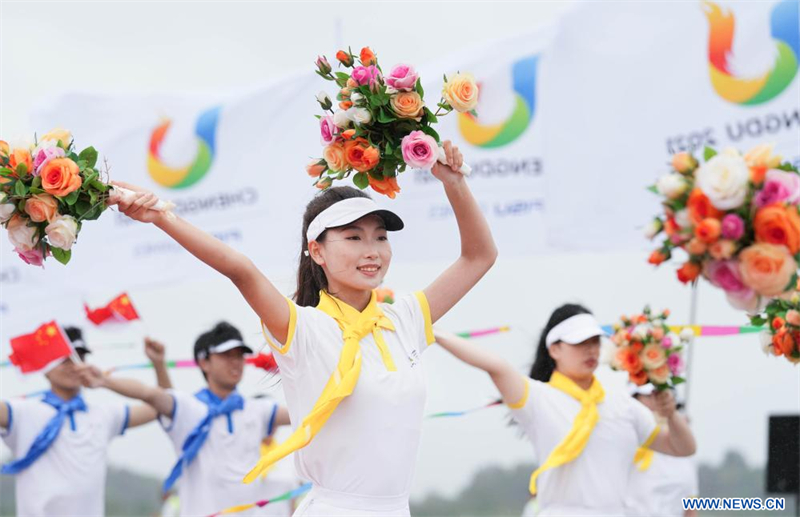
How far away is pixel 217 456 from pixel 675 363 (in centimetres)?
363

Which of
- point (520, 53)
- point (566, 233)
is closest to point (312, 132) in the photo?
point (520, 53)

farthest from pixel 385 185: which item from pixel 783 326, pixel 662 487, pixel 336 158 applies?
pixel 662 487

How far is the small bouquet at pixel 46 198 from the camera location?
4.17 meters

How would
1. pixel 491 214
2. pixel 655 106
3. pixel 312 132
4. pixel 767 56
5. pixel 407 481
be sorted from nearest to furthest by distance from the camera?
pixel 407 481 < pixel 767 56 < pixel 655 106 < pixel 491 214 < pixel 312 132

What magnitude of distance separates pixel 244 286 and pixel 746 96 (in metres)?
5.44

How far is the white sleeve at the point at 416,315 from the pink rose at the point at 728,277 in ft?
4.66

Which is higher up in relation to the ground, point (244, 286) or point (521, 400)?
point (244, 286)

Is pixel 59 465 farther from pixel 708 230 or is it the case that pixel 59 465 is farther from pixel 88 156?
pixel 708 230

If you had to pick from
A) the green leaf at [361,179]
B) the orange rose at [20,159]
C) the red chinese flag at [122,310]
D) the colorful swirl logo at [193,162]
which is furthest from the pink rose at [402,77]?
the colorful swirl logo at [193,162]

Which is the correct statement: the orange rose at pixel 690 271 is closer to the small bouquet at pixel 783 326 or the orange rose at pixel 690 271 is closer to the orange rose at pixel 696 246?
the orange rose at pixel 696 246

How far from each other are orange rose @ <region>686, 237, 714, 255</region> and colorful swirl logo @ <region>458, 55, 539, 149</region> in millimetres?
6489

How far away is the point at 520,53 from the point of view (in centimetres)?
1058

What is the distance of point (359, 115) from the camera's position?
464cm

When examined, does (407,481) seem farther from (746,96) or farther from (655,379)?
(746,96)
